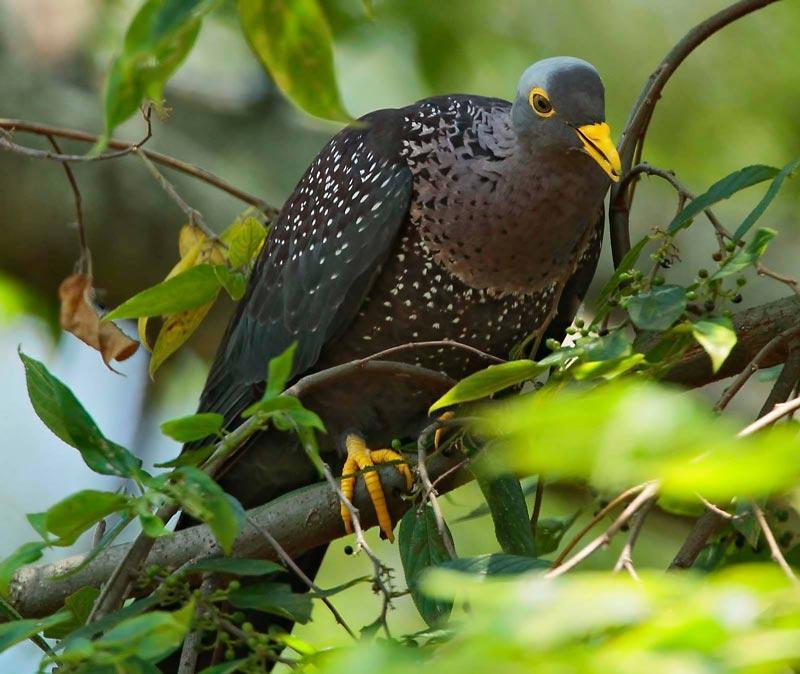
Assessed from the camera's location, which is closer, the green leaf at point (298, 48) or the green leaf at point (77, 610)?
the green leaf at point (298, 48)

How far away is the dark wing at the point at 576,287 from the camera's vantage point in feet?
9.66

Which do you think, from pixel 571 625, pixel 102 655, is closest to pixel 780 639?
pixel 571 625

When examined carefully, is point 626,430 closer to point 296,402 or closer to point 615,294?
point 296,402

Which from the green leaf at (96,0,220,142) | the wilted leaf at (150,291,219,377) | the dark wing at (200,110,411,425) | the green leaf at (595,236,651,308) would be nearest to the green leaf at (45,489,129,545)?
the green leaf at (96,0,220,142)

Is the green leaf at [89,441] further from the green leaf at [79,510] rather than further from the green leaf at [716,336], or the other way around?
the green leaf at [716,336]

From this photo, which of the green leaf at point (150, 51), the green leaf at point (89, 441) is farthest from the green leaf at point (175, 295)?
the green leaf at point (150, 51)

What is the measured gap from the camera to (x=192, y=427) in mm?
1492

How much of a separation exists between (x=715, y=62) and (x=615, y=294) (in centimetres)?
395

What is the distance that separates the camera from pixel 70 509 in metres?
1.48

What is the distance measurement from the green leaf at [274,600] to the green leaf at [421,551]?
22 centimetres

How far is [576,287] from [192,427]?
167 cm

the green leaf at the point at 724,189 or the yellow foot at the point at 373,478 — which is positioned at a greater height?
the green leaf at the point at 724,189

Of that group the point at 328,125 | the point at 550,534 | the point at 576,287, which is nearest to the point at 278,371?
the point at 550,534

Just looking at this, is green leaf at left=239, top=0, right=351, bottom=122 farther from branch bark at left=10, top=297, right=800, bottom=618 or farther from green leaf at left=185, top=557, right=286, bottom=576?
branch bark at left=10, top=297, right=800, bottom=618
